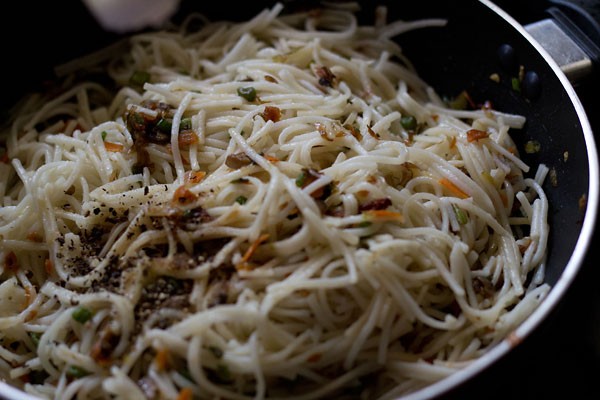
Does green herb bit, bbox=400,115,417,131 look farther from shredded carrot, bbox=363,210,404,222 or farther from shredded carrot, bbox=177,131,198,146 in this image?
shredded carrot, bbox=177,131,198,146

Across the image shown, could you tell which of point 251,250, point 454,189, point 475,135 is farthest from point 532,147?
point 251,250

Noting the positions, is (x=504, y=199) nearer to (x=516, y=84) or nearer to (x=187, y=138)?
(x=516, y=84)

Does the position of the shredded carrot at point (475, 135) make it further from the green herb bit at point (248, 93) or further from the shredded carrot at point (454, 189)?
the green herb bit at point (248, 93)

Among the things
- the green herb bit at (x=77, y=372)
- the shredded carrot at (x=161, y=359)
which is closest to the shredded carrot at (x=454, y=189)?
the shredded carrot at (x=161, y=359)

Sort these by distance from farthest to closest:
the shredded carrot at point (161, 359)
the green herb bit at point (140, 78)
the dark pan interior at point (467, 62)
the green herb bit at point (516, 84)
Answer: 1. the green herb bit at point (140, 78)
2. the green herb bit at point (516, 84)
3. the dark pan interior at point (467, 62)
4. the shredded carrot at point (161, 359)

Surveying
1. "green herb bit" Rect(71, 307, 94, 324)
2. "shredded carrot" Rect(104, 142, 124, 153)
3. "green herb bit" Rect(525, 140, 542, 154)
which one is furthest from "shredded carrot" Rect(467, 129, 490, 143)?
"green herb bit" Rect(71, 307, 94, 324)

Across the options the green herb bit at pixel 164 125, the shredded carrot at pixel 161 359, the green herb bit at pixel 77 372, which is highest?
the green herb bit at pixel 164 125

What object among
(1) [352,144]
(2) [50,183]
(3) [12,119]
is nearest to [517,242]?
(1) [352,144]
